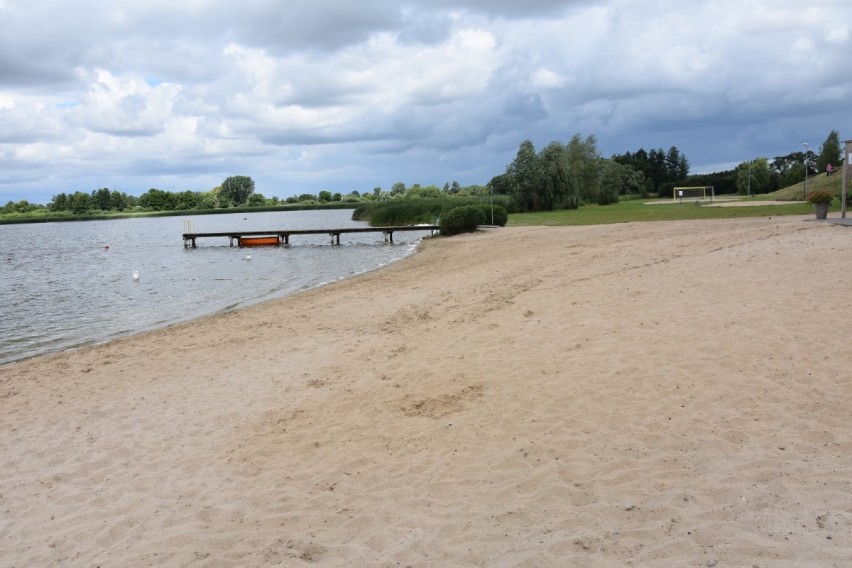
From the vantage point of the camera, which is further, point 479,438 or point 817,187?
point 817,187

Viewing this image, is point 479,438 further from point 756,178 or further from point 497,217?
point 756,178

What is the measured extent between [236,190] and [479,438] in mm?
192571

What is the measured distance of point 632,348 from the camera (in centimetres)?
789

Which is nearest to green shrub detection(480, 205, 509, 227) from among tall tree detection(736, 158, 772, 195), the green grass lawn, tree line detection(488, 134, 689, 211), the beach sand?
the green grass lawn

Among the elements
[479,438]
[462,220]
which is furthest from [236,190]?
[479,438]

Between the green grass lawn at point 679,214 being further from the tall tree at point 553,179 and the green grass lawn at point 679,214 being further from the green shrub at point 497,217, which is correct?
the tall tree at point 553,179

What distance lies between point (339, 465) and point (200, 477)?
124 cm

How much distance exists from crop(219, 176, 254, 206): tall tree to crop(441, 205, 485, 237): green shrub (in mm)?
157262

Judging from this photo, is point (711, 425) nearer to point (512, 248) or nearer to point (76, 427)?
point (76, 427)

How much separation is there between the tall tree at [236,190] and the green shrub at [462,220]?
516 feet

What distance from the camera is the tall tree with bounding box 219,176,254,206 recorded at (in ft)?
615

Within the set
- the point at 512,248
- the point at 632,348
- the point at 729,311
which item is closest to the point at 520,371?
the point at 632,348

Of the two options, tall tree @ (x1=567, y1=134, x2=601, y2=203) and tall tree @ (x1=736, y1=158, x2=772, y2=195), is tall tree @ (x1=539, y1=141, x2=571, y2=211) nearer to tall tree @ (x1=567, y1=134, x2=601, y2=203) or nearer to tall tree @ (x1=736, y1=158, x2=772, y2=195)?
tall tree @ (x1=567, y1=134, x2=601, y2=203)

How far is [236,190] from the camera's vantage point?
188125 millimetres
